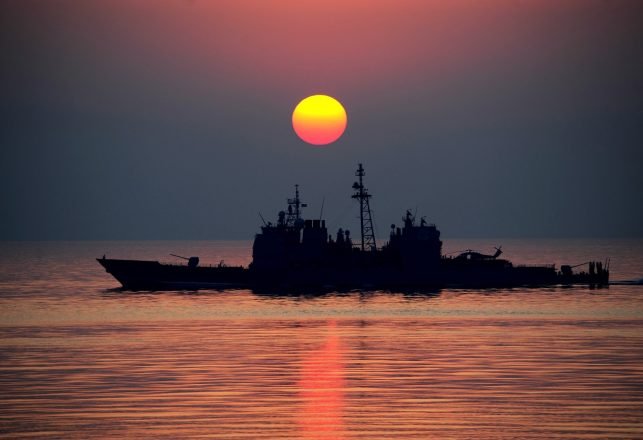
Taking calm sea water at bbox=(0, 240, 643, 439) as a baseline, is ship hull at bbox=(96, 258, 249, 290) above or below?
above

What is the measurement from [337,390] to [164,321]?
1493 inches

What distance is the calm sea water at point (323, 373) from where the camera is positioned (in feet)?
110

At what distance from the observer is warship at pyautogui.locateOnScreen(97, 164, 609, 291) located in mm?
116375

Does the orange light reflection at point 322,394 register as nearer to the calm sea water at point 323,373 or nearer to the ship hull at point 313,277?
the calm sea water at point 323,373

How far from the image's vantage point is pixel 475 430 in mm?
32406

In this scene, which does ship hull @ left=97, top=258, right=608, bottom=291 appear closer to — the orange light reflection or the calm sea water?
the calm sea water

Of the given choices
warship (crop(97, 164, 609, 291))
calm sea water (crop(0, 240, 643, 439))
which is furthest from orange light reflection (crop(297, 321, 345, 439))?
warship (crop(97, 164, 609, 291))

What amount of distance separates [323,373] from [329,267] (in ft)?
240

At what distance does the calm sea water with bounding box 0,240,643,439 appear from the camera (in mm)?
33406

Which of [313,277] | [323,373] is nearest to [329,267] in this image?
[313,277]

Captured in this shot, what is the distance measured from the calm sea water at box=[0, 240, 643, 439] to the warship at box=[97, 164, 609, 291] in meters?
28.7

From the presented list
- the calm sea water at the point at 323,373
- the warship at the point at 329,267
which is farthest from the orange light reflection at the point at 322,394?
the warship at the point at 329,267

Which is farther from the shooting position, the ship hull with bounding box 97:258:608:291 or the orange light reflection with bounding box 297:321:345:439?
the ship hull with bounding box 97:258:608:291

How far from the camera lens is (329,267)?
119 m
